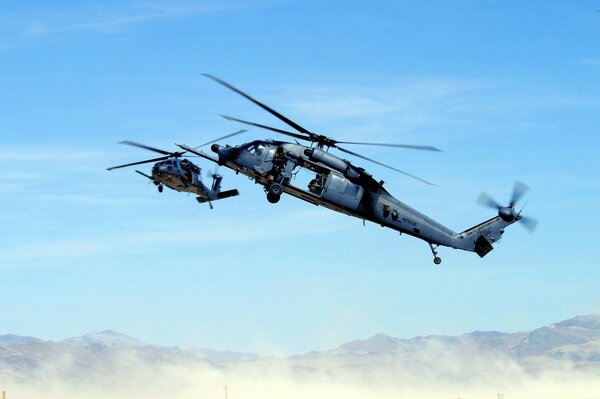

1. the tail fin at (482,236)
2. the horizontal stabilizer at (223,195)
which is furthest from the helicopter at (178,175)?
the tail fin at (482,236)

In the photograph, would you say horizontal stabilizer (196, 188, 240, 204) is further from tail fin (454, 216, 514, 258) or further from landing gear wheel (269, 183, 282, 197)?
tail fin (454, 216, 514, 258)

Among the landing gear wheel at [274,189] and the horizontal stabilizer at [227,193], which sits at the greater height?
the horizontal stabilizer at [227,193]

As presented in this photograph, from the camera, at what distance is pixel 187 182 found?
85.3 m

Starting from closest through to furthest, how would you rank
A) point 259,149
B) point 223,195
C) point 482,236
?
point 259,149 < point 482,236 < point 223,195

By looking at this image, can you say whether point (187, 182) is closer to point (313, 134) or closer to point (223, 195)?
point (223, 195)

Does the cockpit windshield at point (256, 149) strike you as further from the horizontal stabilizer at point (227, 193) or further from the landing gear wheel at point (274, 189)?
the horizontal stabilizer at point (227, 193)

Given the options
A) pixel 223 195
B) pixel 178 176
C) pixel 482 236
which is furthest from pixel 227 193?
pixel 482 236

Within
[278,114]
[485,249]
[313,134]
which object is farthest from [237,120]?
[485,249]

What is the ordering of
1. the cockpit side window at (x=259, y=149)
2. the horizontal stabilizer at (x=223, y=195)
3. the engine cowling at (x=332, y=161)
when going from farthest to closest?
the horizontal stabilizer at (x=223, y=195) < the engine cowling at (x=332, y=161) < the cockpit side window at (x=259, y=149)

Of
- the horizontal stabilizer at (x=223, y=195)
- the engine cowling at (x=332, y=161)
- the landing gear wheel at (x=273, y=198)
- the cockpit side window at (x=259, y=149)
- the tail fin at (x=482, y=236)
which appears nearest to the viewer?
the landing gear wheel at (x=273, y=198)

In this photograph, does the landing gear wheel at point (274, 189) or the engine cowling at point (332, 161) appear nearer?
the landing gear wheel at point (274, 189)

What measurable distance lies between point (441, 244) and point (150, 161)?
2328cm

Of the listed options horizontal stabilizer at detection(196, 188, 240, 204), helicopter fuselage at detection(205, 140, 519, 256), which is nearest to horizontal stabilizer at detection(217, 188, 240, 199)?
horizontal stabilizer at detection(196, 188, 240, 204)

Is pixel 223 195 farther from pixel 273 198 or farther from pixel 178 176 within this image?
pixel 273 198
